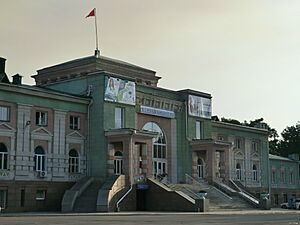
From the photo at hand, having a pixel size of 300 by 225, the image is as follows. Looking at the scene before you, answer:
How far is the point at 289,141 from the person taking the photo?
11925 cm

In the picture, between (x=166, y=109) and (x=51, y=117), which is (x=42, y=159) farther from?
(x=166, y=109)

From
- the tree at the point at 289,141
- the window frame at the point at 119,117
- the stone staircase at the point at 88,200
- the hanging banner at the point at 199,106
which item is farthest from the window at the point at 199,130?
the tree at the point at 289,141

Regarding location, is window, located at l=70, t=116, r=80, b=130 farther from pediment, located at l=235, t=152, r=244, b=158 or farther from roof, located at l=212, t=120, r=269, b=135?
pediment, located at l=235, t=152, r=244, b=158

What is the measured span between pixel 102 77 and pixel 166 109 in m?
10.7

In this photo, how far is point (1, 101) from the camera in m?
48.4

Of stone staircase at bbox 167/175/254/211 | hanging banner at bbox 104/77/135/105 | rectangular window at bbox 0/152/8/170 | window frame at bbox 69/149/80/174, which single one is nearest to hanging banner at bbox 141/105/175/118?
hanging banner at bbox 104/77/135/105

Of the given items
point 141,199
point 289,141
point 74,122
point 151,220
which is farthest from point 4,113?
point 289,141

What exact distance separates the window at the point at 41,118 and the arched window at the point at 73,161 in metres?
4.10

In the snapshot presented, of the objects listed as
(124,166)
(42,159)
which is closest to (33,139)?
(42,159)

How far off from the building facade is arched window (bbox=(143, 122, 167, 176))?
11 cm

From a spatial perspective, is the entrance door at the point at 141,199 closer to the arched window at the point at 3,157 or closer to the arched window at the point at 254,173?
the arched window at the point at 3,157

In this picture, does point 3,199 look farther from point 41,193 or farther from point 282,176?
point 282,176

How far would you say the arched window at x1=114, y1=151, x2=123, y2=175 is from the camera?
5572 cm

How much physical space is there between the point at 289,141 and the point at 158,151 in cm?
6409
